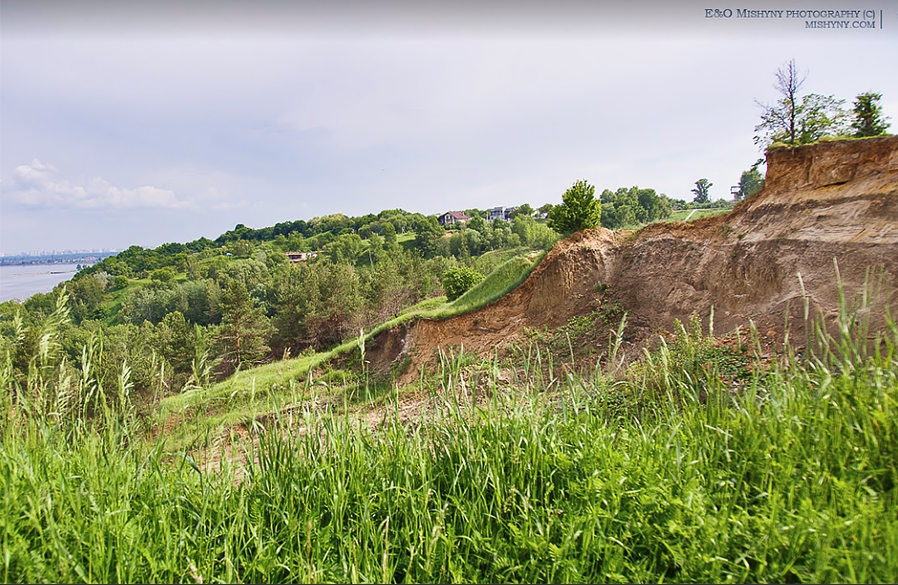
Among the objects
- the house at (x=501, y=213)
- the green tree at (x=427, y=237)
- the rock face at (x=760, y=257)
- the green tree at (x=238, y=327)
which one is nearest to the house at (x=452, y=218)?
the house at (x=501, y=213)

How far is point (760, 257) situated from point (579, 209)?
23.6ft

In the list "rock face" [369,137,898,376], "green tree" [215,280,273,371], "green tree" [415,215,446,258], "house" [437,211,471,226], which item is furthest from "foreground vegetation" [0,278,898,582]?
"house" [437,211,471,226]

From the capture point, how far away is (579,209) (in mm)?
14328

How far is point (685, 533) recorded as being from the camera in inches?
59.7

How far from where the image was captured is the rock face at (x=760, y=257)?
6.15 m

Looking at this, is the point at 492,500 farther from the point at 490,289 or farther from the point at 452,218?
the point at 452,218

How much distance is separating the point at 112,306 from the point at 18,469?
115 metres

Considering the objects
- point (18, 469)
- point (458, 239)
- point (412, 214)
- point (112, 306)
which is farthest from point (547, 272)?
point (412, 214)

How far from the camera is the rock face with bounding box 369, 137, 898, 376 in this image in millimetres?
6148

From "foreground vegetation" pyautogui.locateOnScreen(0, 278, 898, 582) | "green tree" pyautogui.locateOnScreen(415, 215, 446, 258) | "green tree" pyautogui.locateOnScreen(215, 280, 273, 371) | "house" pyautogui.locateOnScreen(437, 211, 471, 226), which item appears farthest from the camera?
"house" pyautogui.locateOnScreen(437, 211, 471, 226)

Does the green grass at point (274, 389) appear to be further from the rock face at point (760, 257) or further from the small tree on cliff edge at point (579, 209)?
the rock face at point (760, 257)

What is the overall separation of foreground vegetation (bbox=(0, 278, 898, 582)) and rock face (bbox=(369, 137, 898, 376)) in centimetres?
287

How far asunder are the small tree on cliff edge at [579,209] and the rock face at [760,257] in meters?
1.81

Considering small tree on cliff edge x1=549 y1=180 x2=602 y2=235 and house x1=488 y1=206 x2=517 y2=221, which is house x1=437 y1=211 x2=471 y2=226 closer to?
house x1=488 y1=206 x2=517 y2=221
